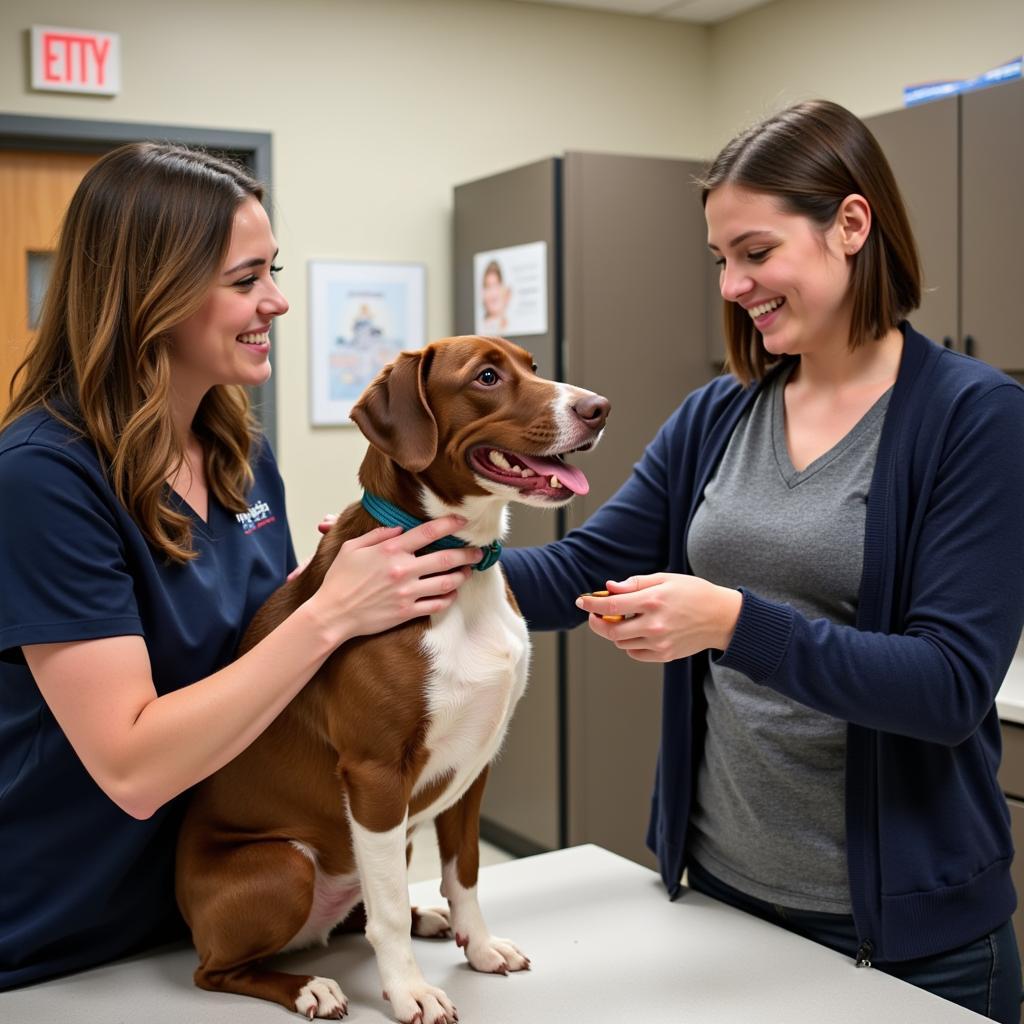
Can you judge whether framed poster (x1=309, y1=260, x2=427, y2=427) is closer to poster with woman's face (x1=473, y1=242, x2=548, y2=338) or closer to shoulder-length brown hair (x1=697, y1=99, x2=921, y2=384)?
poster with woman's face (x1=473, y1=242, x2=548, y2=338)

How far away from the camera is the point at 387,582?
1388 millimetres

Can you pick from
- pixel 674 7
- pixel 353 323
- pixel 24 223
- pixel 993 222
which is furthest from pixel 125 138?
pixel 993 222

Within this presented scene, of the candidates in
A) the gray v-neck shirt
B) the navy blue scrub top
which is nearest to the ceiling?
the gray v-neck shirt

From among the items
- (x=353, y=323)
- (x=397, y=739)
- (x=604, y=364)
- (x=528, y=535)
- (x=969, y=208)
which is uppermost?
(x=969, y=208)

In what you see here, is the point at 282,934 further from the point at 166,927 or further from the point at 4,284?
the point at 4,284

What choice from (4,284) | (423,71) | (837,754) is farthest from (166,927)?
(423,71)

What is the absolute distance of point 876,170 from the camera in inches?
65.7

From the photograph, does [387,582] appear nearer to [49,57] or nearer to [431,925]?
[431,925]

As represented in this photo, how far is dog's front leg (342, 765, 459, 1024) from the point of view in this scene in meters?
1.37

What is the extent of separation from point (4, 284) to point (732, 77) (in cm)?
289

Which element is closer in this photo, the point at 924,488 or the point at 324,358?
the point at 924,488

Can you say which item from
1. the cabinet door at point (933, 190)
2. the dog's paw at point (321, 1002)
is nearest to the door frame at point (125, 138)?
the cabinet door at point (933, 190)

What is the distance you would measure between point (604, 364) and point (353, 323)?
0.95 meters

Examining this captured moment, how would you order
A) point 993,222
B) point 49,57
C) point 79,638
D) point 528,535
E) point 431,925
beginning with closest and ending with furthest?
point 79,638
point 431,925
point 993,222
point 49,57
point 528,535
